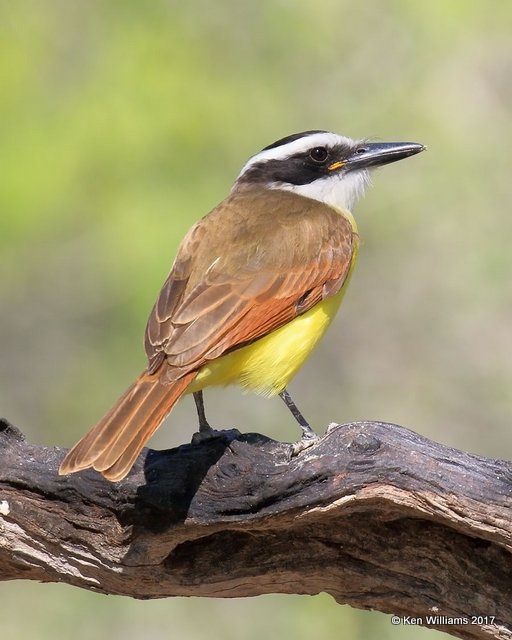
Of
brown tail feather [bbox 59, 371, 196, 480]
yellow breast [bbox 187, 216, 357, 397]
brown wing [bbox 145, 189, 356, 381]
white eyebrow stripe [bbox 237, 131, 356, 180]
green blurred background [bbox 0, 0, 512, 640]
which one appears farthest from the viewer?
green blurred background [bbox 0, 0, 512, 640]

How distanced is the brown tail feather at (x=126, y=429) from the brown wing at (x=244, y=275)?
8 cm

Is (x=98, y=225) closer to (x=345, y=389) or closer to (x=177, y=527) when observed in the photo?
(x=345, y=389)

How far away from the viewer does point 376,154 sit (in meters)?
6.83

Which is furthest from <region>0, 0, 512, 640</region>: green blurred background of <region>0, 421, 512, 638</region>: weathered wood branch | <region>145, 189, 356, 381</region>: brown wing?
<region>0, 421, 512, 638</region>: weathered wood branch

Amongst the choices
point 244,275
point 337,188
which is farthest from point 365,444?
point 337,188

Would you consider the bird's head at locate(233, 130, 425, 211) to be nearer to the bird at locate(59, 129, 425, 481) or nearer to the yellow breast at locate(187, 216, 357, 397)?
the bird at locate(59, 129, 425, 481)

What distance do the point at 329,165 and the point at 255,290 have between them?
1245 mm

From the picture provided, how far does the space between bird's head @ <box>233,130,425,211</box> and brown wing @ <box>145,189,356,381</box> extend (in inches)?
7.8

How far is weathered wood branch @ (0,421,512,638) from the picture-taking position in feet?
16.3

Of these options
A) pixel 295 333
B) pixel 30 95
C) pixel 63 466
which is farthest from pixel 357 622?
pixel 30 95

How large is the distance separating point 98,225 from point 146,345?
498 cm

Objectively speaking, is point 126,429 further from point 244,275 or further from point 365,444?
point 244,275

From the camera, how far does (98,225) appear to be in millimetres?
10430

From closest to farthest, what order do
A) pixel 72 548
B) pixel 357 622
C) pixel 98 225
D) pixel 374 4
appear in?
pixel 72 548
pixel 357 622
pixel 98 225
pixel 374 4
